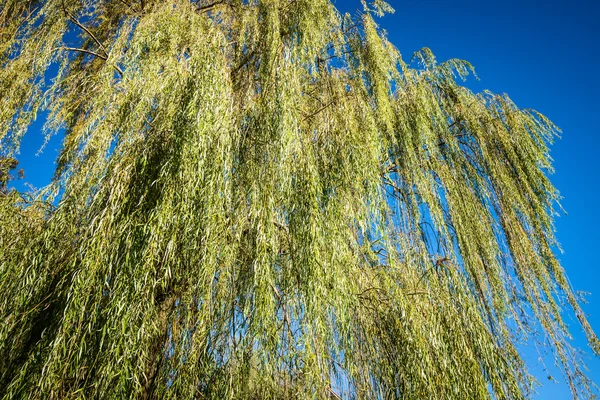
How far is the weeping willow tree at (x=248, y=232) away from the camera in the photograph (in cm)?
151

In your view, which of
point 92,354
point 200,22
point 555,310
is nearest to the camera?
point 92,354

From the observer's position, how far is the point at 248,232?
189cm

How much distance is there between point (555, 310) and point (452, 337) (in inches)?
54.4

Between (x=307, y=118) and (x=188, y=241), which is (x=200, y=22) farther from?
(x=188, y=241)

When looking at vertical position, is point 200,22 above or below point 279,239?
above

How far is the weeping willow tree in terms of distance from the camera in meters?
1.51

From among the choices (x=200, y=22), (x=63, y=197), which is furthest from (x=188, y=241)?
(x=200, y=22)

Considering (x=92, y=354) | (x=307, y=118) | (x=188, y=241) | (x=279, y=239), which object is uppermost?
(x=307, y=118)

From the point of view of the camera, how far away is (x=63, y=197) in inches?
73.2

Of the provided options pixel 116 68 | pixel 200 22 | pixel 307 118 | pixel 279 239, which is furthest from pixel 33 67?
pixel 279 239

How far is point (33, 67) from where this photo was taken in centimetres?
250

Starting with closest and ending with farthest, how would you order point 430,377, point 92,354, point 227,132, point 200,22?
1. point 92,354
2. point 430,377
3. point 227,132
4. point 200,22

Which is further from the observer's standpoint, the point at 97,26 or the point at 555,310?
the point at 97,26

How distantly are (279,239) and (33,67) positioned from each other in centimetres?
208
